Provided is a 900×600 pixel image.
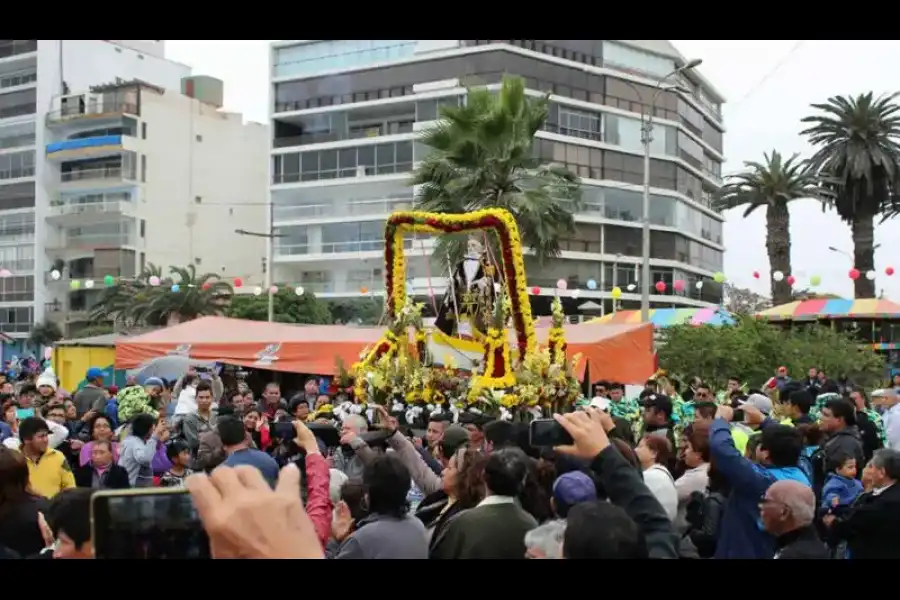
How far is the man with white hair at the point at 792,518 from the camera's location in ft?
14.8

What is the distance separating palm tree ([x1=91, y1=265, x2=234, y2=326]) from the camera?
50344 mm

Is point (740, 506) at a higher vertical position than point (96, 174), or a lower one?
lower

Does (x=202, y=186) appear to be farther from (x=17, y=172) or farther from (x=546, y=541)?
(x=546, y=541)

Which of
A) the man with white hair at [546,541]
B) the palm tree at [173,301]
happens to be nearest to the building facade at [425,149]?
the palm tree at [173,301]

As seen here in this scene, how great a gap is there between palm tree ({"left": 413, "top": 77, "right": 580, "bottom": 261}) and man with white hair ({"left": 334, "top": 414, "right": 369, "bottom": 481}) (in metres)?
14.9

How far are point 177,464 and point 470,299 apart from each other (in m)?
8.45

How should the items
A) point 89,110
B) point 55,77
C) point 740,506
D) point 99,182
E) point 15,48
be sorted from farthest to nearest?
1. point 15,48
2. point 55,77
3. point 89,110
4. point 99,182
5. point 740,506

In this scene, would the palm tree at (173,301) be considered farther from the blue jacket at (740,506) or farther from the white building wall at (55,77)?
the blue jacket at (740,506)

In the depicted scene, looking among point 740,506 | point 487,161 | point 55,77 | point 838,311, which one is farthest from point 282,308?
point 740,506

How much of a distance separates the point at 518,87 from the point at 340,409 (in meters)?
12.3

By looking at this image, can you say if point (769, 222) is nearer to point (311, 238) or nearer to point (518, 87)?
point (518, 87)

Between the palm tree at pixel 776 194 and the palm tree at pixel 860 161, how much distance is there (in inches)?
27.5

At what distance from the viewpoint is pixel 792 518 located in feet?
14.8
